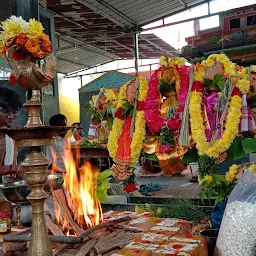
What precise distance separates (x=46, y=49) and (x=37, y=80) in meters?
0.16

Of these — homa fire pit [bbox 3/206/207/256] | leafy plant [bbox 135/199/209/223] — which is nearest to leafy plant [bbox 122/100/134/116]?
leafy plant [bbox 135/199/209/223]

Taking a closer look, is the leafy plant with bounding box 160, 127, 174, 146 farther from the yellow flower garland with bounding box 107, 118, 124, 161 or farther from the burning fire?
the burning fire

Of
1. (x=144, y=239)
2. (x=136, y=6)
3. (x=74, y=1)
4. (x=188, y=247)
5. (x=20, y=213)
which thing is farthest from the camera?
(x=136, y=6)

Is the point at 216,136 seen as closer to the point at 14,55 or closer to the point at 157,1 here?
the point at 14,55

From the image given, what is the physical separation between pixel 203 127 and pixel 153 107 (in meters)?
0.70

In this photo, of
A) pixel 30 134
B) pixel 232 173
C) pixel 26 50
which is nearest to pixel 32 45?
pixel 26 50

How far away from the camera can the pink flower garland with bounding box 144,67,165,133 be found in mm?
4410

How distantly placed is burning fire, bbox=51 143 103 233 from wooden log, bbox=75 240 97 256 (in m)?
0.33

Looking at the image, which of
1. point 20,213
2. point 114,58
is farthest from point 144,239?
point 114,58

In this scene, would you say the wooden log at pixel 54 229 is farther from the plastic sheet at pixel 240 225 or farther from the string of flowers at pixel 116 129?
the string of flowers at pixel 116 129

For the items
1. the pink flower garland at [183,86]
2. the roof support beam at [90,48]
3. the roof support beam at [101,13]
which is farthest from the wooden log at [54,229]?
the roof support beam at [90,48]

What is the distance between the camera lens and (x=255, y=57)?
30.1ft

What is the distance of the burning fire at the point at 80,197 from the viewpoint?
103 inches

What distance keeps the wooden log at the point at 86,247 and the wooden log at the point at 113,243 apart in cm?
4
